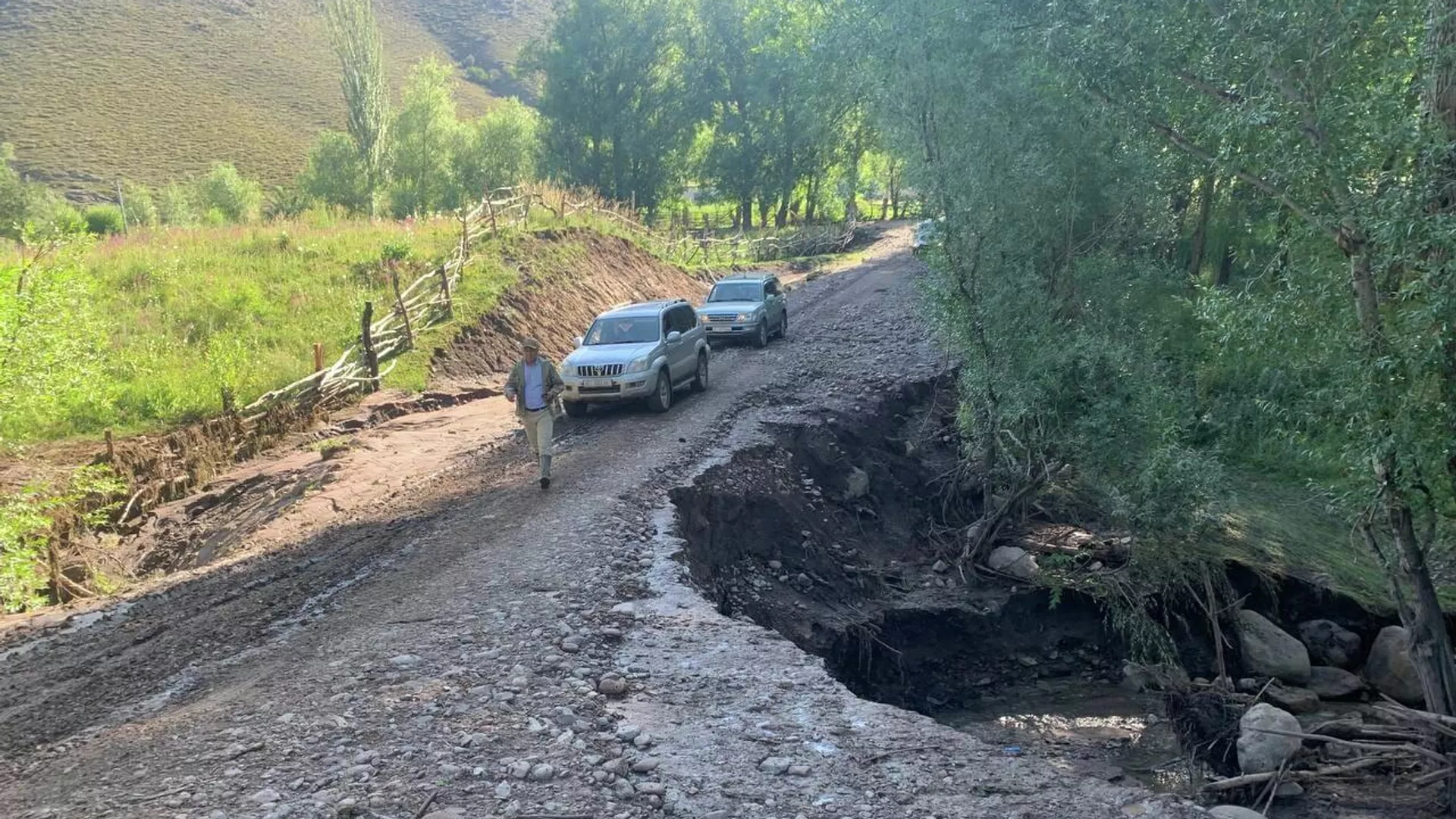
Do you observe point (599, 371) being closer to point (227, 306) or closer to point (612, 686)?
point (612, 686)

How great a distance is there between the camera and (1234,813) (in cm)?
663

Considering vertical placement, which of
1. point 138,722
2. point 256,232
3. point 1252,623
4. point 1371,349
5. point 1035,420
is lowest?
point 1252,623

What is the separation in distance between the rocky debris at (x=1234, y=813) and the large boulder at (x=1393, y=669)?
21.2 ft

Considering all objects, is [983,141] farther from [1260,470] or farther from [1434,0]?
[1260,470]

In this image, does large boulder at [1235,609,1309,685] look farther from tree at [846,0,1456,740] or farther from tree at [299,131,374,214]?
tree at [299,131,374,214]

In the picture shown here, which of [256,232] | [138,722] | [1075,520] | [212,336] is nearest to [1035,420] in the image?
[1075,520]

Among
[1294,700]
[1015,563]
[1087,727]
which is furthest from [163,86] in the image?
[1294,700]

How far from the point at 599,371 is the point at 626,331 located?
1.41 metres

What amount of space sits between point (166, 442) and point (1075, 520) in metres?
15.2

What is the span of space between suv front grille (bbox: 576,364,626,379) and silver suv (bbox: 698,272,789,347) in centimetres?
699

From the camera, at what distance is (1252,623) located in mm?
12586

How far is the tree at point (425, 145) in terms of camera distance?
4541 centimetres

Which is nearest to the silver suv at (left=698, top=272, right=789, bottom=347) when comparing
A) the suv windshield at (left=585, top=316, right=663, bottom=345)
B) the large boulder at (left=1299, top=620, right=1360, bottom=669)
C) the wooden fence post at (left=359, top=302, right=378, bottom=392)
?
the suv windshield at (left=585, top=316, right=663, bottom=345)

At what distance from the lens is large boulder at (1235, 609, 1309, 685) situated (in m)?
12.1
